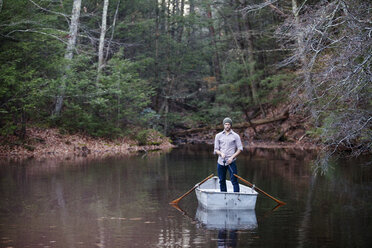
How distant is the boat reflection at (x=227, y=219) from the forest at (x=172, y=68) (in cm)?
241

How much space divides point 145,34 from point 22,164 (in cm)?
2180

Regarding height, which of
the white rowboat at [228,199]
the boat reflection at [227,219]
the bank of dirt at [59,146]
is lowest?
the boat reflection at [227,219]

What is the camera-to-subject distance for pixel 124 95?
2867cm

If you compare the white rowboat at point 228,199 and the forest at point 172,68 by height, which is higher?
the forest at point 172,68

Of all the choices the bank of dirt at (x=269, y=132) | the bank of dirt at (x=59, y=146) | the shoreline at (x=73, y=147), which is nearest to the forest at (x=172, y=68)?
the bank of dirt at (x=59, y=146)

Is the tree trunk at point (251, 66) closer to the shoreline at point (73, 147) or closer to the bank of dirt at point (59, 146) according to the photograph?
the shoreline at point (73, 147)

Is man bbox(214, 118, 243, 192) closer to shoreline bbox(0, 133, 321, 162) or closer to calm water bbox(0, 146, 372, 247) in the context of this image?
calm water bbox(0, 146, 372, 247)

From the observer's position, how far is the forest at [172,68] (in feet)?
34.3

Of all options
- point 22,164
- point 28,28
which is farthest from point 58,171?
point 28,28

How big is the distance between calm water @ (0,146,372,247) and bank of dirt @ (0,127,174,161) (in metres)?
4.42

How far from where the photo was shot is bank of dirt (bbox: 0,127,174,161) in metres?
22.0

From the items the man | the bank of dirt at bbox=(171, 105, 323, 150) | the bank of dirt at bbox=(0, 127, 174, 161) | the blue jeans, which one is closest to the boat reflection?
the blue jeans

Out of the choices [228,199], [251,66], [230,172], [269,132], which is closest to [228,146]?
[230,172]

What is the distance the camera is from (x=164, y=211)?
1017cm
